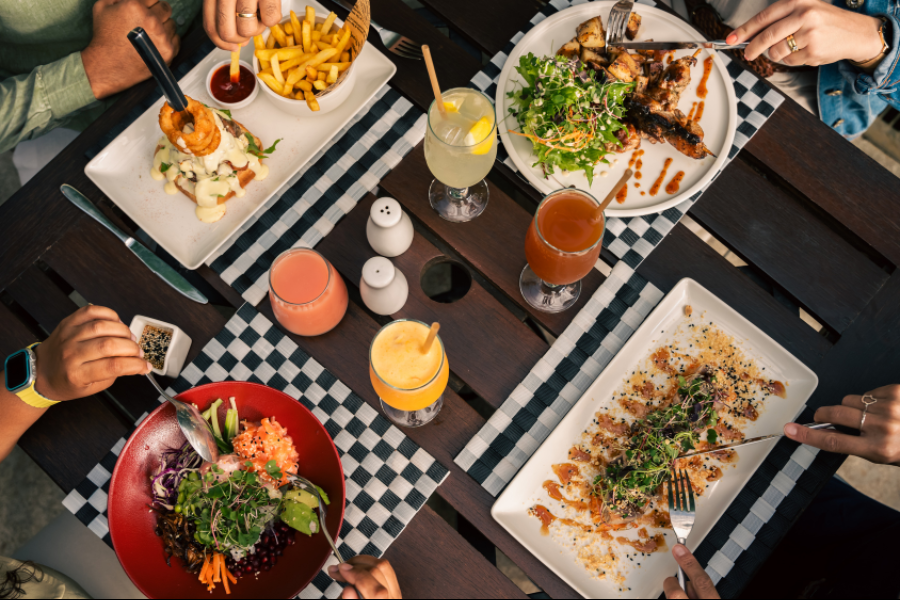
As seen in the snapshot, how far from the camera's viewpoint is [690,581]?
1273 millimetres

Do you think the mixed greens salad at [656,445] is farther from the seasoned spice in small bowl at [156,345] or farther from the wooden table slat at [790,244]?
the seasoned spice in small bowl at [156,345]

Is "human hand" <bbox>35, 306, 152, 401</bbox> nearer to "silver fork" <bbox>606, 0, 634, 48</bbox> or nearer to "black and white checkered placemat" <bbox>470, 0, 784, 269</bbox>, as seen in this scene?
"black and white checkered placemat" <bbox>470, 0, 784, 269</bbox>

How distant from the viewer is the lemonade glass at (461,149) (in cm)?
135

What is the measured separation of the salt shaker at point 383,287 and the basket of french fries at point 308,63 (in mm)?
524

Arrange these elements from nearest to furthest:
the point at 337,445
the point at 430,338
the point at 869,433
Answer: the point at 430,338, the point at 869,433, the point at 337,445

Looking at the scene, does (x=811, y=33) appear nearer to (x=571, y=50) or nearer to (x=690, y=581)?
(x=571, y=50)

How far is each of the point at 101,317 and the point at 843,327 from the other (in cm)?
192

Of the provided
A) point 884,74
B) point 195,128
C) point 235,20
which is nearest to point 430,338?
point 195,128

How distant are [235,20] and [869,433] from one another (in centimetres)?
193

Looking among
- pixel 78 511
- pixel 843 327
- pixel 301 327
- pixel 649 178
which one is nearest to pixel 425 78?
pixel 649 178

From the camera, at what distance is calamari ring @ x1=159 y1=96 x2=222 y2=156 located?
140cm

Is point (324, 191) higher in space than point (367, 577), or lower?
higher

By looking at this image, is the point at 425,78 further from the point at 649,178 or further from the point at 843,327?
the point at 843,327

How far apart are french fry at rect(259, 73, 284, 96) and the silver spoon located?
881 mm
